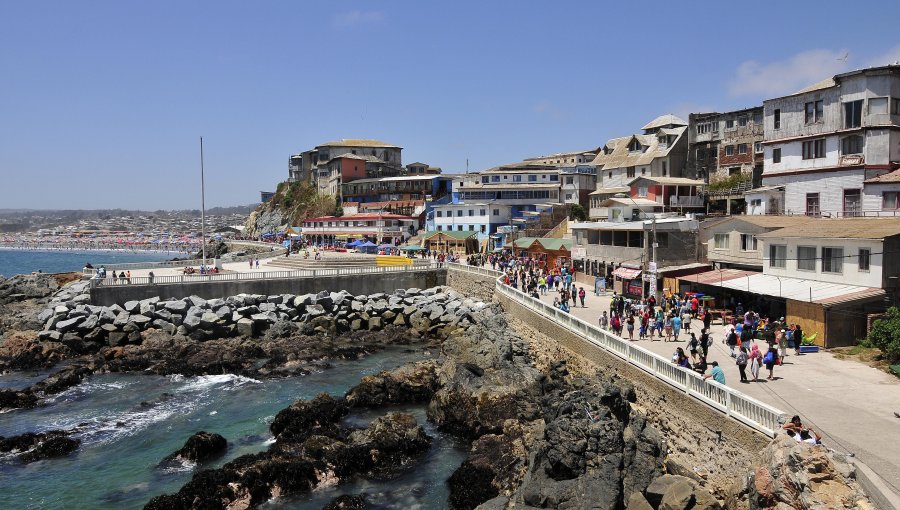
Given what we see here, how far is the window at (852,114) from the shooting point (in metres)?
30.2

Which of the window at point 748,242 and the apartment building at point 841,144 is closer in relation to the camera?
the window at point 748,242

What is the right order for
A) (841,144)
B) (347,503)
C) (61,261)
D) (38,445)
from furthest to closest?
(61,261), (841,144), (38,445), (347,503)

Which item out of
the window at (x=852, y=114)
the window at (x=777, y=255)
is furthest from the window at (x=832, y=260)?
the window at (x=852, y=114)

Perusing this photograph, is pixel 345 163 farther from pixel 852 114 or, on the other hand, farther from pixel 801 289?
pixel 801 289

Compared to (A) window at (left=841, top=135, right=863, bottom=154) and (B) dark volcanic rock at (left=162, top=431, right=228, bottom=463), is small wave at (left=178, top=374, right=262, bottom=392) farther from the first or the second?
(A) window at (left=841, top=135, right=863, bottom=154)

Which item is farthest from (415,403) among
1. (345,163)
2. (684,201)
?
(345,163)

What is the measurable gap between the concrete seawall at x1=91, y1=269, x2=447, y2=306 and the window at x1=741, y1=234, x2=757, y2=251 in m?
23.6

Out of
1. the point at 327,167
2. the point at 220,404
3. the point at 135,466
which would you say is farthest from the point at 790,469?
the point at 327,167

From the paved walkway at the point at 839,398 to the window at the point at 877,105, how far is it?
678 inches

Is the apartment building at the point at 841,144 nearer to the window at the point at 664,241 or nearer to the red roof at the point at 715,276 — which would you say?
the red roof at the point at 715,276

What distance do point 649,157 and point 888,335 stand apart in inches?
1564

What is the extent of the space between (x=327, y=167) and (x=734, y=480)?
308 ft

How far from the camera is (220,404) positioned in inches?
981

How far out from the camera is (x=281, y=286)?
140 feet
